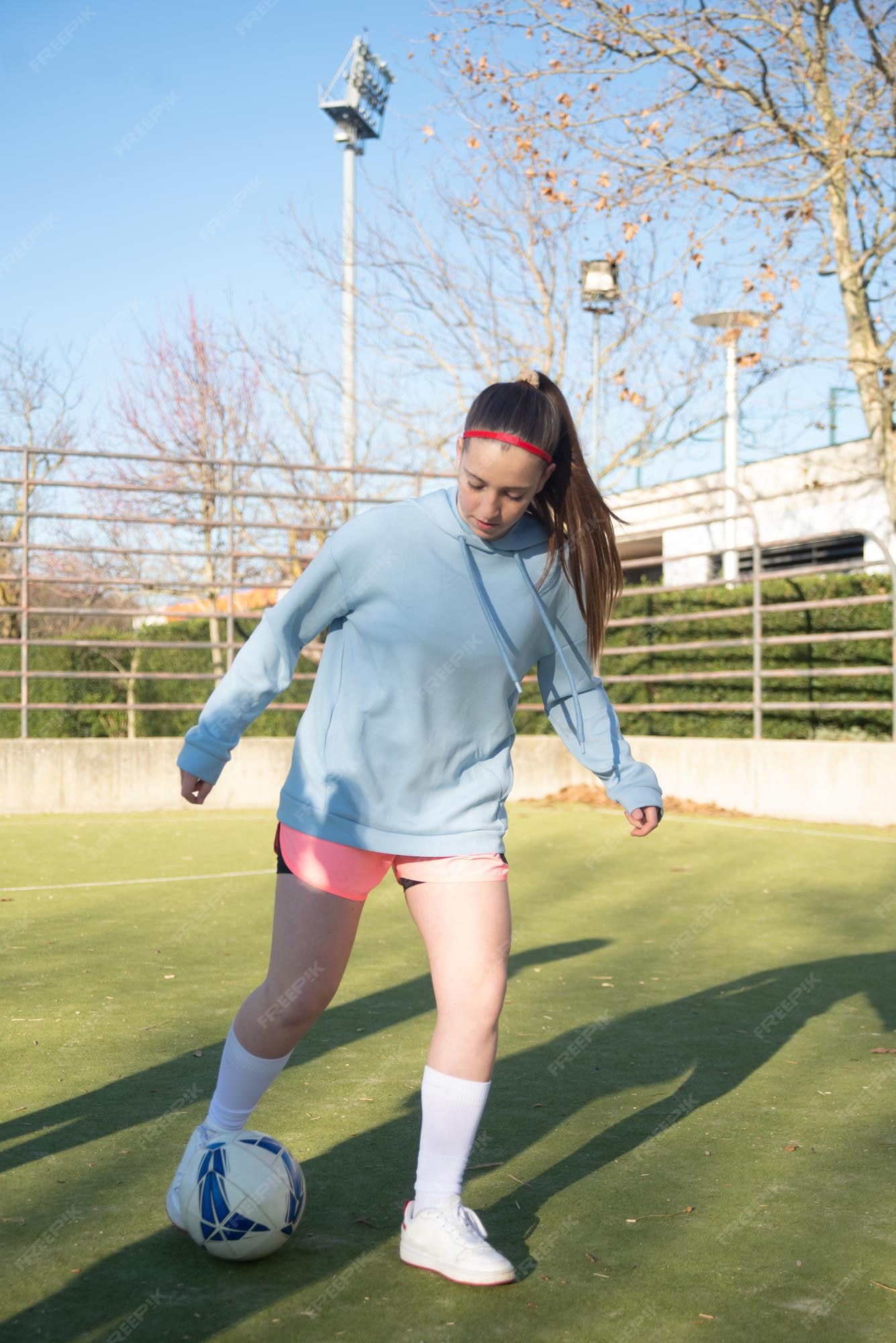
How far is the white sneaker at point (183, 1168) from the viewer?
2.89m

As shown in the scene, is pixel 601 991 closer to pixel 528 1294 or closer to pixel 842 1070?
pixel 842 1070

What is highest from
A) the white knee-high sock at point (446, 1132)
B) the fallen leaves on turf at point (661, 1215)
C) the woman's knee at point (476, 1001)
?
the woman's knee at point (476, 1001)

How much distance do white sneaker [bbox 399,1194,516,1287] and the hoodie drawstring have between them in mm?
1084

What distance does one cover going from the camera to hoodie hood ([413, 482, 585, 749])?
2910 mm

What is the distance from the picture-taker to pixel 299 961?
279cm

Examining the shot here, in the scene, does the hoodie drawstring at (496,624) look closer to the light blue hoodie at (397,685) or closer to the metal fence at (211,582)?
the light blue hoodie at (397,685)

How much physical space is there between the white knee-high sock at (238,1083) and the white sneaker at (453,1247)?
43cm

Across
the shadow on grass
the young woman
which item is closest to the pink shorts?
the young woman

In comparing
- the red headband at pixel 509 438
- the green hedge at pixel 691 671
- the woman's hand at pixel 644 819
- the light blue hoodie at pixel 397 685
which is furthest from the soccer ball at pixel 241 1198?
the green hedge at pixel 691 671

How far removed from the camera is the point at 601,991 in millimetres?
5520

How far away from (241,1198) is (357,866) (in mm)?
721

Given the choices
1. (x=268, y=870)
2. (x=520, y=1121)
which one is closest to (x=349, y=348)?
(x=268, y=870)

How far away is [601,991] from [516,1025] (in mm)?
709

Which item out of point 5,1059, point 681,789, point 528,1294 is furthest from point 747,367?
point 528,1294
